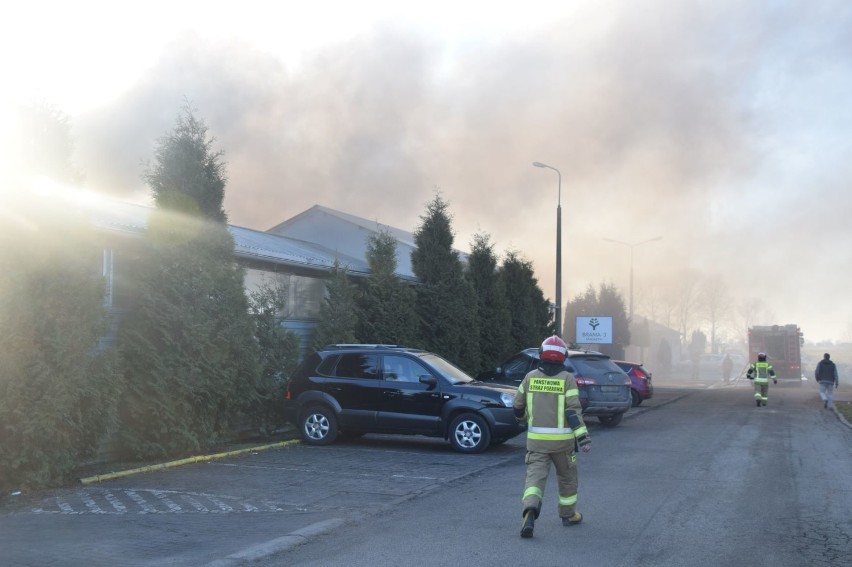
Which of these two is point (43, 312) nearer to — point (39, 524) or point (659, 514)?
point (39, 524)

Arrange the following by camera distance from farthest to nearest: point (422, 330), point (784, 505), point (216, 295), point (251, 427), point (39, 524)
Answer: point (422, 330)
point (251, 427)
point (216, 295)
point (784, 505)
point (39, 524)

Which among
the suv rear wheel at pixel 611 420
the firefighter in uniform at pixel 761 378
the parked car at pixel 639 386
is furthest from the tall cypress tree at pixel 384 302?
the firefighter in uniform at pixel 761 378

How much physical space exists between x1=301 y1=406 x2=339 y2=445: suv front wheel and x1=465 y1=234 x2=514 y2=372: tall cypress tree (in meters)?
11.4

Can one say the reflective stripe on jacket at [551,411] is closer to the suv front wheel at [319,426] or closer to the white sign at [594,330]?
the suv front wheel at [319,426]

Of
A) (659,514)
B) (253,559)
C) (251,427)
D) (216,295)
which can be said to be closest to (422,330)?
(251,427)

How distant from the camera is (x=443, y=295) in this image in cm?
2294

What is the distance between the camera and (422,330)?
22.8m

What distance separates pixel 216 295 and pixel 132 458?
279 centimetres

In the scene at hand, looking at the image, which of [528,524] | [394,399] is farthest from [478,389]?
[528,524]

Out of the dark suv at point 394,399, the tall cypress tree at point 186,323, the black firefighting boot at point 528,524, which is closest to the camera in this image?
the black firefighting boot at point 528,524

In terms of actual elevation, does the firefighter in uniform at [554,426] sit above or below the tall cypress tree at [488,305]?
below

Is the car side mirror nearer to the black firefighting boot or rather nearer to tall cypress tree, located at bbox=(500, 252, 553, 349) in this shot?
the black firefighting boot

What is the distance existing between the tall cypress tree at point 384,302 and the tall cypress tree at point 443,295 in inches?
92.5

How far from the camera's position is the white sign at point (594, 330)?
36.6m
